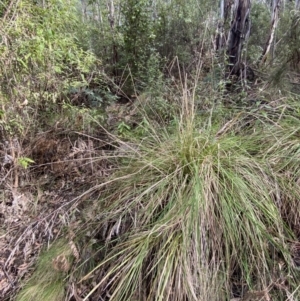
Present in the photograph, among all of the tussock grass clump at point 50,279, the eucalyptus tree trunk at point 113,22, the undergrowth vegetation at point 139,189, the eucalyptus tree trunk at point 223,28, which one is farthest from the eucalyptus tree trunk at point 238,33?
the tussock grass clump at point 50,279

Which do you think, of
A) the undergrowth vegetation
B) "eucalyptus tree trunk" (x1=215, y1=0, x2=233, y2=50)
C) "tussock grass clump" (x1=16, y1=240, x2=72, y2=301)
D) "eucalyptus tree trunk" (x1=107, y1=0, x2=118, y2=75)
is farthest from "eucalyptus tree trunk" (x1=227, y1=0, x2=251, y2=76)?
"tussock grass clump" (x1=16, y1=240, x2=72, y2=301)

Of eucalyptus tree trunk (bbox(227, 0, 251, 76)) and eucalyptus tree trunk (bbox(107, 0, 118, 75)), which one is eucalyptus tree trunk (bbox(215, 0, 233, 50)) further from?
eucalyptus tree trunk (bbox(107, 0, 118, 75))

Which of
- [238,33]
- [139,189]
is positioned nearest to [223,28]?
[238,33]

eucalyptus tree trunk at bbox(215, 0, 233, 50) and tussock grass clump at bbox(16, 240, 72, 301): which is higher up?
eucalyptus tree trunk at bbox(215, 0, 233, 50)

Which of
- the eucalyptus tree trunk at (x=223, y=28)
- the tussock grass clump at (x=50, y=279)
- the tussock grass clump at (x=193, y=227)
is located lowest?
the tussock grass clump at (x=50, y=279)

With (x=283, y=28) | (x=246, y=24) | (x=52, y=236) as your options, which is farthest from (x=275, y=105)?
(x=283, y=28)

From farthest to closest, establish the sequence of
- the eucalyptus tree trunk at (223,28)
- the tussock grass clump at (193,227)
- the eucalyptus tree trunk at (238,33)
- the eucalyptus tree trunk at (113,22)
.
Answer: the eucalyptus tree trunk at (113,22), the eucalyptus tree trunk at (223,28), the eucalyptus tree trunk at (238,33), the tussock grass clump at (193,227)

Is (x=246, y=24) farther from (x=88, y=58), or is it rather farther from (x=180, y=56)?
(x=88, y=58)

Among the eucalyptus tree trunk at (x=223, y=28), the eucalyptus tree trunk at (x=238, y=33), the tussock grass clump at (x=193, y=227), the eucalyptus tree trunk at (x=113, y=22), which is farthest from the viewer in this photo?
the eucalyptus tree trunk at (x=113, y=22)

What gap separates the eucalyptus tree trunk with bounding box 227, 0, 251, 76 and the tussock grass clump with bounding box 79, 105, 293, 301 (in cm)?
164

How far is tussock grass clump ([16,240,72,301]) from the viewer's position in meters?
1.49

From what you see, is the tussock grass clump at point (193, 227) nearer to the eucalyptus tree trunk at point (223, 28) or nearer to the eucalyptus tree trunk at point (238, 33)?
the eucalyptus tree trunk at point (238, 33)

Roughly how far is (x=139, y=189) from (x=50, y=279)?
646mm

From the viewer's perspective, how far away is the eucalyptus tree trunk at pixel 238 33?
10.1 ft
